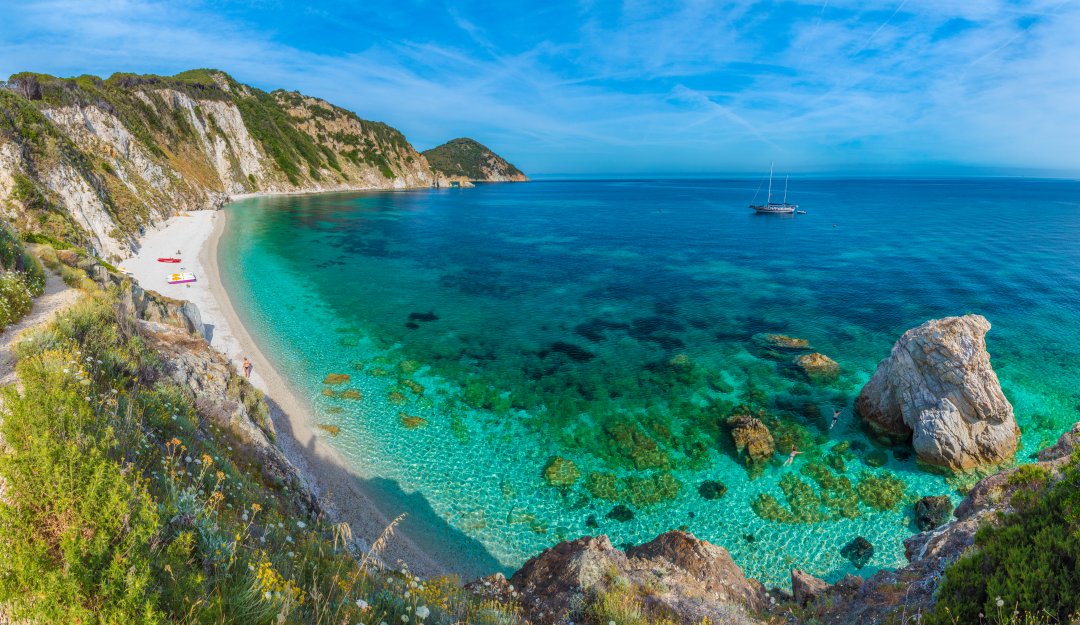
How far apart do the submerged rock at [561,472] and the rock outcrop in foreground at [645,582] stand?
6.09 metres

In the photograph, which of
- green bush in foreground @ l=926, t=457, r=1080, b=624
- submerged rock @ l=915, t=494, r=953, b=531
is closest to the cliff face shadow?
green bush in foreground @ l=926, t=457, r=1080, b=624

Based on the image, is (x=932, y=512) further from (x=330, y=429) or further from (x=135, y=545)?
(x=330, y=429)

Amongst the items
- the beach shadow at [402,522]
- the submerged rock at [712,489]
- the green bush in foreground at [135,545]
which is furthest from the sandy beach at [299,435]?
the submerged rock at [712,489]

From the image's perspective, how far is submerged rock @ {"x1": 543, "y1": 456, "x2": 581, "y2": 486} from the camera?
18.0 meters

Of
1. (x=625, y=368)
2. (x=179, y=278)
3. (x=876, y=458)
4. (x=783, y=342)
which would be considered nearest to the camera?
(x=876, y=458)

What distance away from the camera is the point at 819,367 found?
2655 cm

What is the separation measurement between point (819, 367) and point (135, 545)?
1193 inches

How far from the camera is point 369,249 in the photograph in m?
59.3

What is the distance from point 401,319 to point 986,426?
33.3 m

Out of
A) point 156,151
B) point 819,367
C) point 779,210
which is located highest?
point 156,151

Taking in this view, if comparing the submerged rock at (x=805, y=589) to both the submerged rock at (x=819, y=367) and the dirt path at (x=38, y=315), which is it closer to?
the dirt path at (x=38, y=315)

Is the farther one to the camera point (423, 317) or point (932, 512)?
point (423, 317)

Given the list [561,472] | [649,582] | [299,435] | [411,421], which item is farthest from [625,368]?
[649,582]

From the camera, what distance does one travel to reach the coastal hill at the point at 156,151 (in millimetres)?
35312
